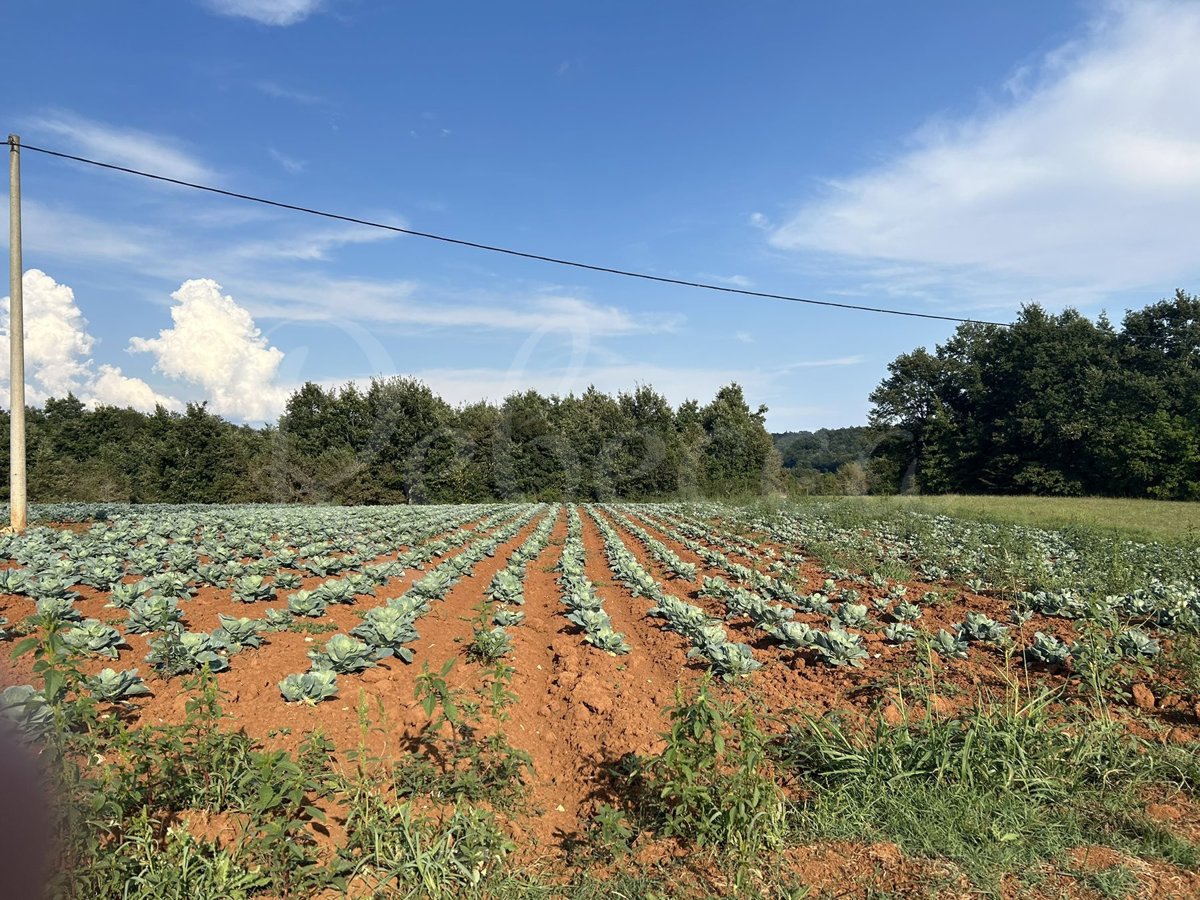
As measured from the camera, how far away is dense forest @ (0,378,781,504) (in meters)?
45.1

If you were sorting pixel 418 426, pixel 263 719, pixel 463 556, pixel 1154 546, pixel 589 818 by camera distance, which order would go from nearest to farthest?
pixel 589 818, pixel 263 719, pixel 463 556, pixel 1154 546, pixel 418 426

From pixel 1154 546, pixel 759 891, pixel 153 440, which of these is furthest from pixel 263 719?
pixel 153 440

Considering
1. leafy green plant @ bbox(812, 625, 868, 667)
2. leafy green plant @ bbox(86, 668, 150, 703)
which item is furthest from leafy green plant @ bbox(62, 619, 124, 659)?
leafy green plant @ bbox(812, 625, 868, 667)

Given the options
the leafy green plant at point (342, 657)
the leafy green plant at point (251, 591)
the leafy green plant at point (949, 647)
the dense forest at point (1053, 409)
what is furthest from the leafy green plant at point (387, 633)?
the dense forest at point (1053, 409)

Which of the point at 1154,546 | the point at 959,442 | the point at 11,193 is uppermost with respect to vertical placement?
the point at 11,193

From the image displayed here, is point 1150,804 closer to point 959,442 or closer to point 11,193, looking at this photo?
point 11,193

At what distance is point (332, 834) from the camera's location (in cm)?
317

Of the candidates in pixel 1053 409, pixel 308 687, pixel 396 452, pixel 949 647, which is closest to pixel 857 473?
pixel 1053 409

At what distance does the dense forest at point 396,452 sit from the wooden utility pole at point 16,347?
33078 millimetres

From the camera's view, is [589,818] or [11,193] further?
[11,193]

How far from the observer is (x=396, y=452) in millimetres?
48594

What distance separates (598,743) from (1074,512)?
35.5 metres

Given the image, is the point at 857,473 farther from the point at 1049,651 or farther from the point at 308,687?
the point at 308,687

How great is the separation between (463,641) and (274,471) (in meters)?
45.2
